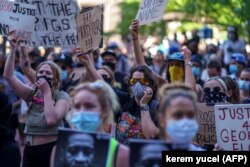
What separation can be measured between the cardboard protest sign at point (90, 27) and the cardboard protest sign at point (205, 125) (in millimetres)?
1471

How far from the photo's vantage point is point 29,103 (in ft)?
29.1

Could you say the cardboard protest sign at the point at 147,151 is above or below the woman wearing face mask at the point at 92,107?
below

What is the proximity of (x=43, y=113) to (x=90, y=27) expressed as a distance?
1.84 metres

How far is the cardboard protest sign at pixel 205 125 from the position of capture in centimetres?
893

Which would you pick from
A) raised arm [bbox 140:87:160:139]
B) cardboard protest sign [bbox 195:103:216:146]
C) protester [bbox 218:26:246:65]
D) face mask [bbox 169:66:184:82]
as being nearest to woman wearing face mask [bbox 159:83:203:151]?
raised arm [bbox 140:87:160:139]

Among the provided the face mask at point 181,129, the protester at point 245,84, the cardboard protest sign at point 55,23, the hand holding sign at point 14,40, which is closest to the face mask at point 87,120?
the face mask at point 181,129

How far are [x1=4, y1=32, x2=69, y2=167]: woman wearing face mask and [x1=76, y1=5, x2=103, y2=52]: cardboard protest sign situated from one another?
106 cm

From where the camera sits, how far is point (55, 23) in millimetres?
11102

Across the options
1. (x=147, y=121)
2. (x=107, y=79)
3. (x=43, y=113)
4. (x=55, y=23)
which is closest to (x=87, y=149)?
(x=147, y=121)

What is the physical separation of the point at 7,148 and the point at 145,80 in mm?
1621

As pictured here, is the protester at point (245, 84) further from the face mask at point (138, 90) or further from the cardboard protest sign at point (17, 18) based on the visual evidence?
the face mask at point (138, 90)

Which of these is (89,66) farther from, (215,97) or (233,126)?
(233,126)

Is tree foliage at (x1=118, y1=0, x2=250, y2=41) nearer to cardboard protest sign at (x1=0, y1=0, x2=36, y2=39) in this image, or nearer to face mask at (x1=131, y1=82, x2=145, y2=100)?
cardboard protest sign at (x1=0, y1=0, x2=36, y2=39)

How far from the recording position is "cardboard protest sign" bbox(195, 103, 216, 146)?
8.93 meters
